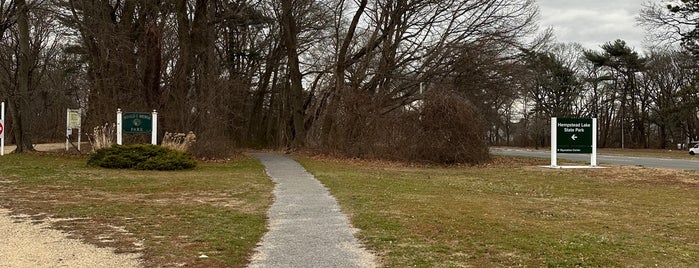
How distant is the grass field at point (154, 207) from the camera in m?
7.38

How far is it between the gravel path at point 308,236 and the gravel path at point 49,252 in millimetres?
Answer: 1561

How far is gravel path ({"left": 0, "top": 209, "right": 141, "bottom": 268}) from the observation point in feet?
21.2

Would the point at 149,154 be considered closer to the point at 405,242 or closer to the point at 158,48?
the point at 158,48

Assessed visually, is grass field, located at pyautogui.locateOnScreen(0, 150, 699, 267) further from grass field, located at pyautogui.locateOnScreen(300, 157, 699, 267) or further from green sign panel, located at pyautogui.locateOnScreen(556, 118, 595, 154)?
green sign panel, located at pyautogui.locateOnScreen(556, 118, 595, 154)

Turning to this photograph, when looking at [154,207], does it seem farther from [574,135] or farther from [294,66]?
[294,66]

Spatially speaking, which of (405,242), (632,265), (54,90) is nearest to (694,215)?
(632,265)

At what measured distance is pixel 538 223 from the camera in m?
9.53

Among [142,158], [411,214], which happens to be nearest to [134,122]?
[142,158]

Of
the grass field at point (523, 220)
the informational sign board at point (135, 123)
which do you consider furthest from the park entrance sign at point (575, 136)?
the informational sign board at point (135, 123)

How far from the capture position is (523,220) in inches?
388

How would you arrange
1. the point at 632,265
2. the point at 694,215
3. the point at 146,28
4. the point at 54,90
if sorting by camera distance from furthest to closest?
1. the point at 54,90
2. the point at 146,28
3. the point at 694,215
4. the point at 632,265

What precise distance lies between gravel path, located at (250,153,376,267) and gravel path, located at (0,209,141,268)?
1.56 metres

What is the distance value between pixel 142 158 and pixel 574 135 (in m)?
16.1

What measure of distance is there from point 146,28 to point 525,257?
2343 cm
